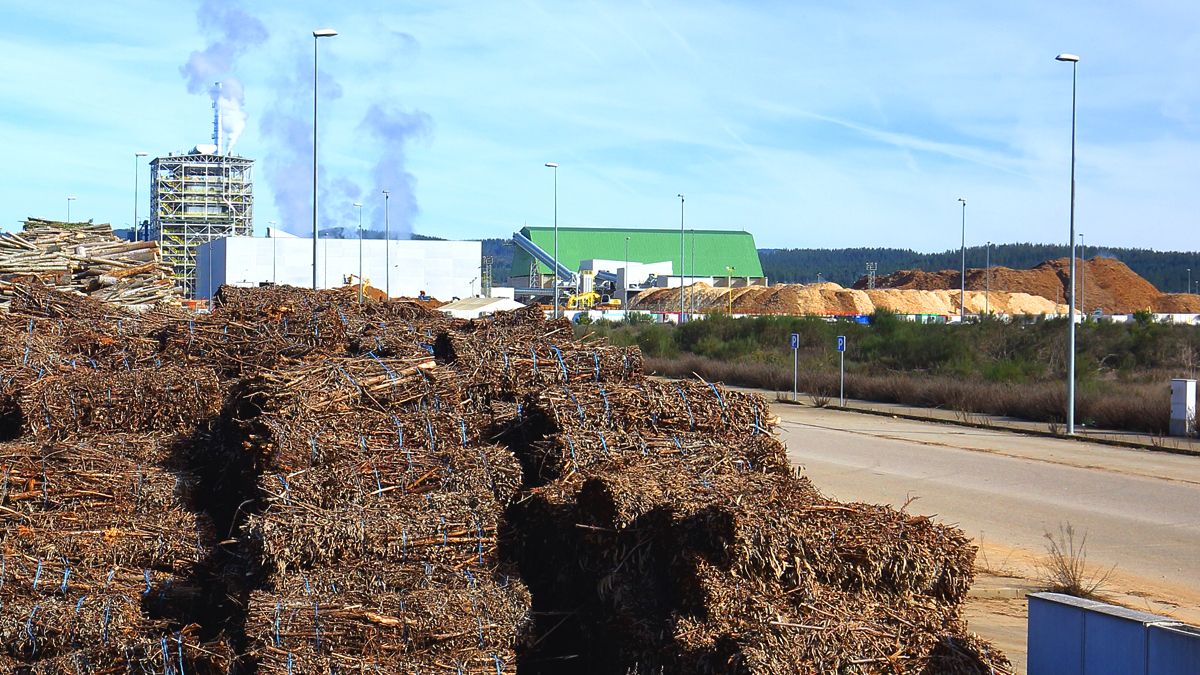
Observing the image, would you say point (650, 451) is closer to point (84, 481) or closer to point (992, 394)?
point (84, 481)

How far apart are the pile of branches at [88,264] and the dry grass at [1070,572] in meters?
14.9

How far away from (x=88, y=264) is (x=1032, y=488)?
16.9 metres

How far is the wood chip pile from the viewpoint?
21.0ft

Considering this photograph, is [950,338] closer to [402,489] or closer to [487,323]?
[487,323]

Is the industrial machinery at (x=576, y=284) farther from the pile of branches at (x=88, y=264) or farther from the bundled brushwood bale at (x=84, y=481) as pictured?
the bundled brushwood bale at (x=84, y=481)

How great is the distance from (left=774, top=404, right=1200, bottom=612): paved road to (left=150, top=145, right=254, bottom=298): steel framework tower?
2589 inches

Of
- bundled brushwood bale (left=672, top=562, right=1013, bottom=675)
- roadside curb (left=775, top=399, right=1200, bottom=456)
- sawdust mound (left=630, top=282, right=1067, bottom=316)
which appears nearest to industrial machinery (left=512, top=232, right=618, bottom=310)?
sawdust mound (left=630, top=282, right=1067, bottom=316)

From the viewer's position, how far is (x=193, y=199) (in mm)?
84250

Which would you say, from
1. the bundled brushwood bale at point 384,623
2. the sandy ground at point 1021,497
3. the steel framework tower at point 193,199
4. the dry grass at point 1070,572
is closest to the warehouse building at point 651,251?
the steel framework tower at point 193,199

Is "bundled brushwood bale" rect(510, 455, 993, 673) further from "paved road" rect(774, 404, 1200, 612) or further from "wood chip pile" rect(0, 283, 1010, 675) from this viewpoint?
"paved road" rect(774, 404, 1200, 612)

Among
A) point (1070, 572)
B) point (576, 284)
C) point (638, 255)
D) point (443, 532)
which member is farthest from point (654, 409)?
point (638, 255)

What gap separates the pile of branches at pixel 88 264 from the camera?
68.5ft

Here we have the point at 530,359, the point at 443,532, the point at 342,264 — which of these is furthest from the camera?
the point at 342,264

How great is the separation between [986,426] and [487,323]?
763 inches
